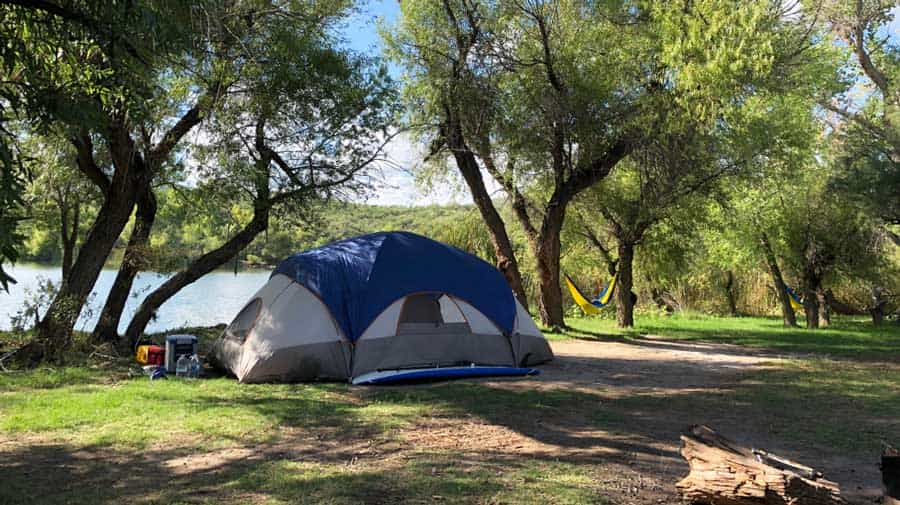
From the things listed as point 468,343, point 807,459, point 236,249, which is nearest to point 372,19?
point 236,249

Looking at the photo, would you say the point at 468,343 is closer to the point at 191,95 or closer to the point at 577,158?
the point at 191,95

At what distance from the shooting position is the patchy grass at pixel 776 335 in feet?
41.6

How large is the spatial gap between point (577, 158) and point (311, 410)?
8738 mm

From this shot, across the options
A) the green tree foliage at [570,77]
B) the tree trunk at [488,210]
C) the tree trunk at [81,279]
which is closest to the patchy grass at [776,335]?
→ the tree trunk at [488,210]

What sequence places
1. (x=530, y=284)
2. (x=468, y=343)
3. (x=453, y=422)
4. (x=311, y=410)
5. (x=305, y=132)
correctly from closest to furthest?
1. (x=453, y=422)
2. (x=311, y=410)
3. (x=468, y=343)
4. (x=305, y=132)
5. (x=530, y=284)

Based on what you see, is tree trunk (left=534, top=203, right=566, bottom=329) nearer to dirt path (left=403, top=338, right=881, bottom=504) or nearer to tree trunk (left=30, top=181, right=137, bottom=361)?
dirt path (left=403, top=338, right=881, bottom=504)

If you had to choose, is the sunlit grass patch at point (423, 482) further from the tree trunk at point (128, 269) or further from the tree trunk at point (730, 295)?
the tree trunk at point (730, 295)

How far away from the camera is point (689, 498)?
12.9 feet

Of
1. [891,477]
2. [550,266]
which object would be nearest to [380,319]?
[891,477]

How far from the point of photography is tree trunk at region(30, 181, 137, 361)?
30.3ft

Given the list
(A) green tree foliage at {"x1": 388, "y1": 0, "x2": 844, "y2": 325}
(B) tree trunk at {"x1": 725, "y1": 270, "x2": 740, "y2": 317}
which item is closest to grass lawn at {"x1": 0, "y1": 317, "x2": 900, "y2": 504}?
(A) green tree foliage at {"x1": 388, "y1": 0, "x2": 844, "y2": 325}

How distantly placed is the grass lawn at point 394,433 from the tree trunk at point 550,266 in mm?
5946

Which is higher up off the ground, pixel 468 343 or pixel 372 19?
pixel 372 19

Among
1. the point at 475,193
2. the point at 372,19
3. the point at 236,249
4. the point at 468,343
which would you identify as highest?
the point at 372,19
